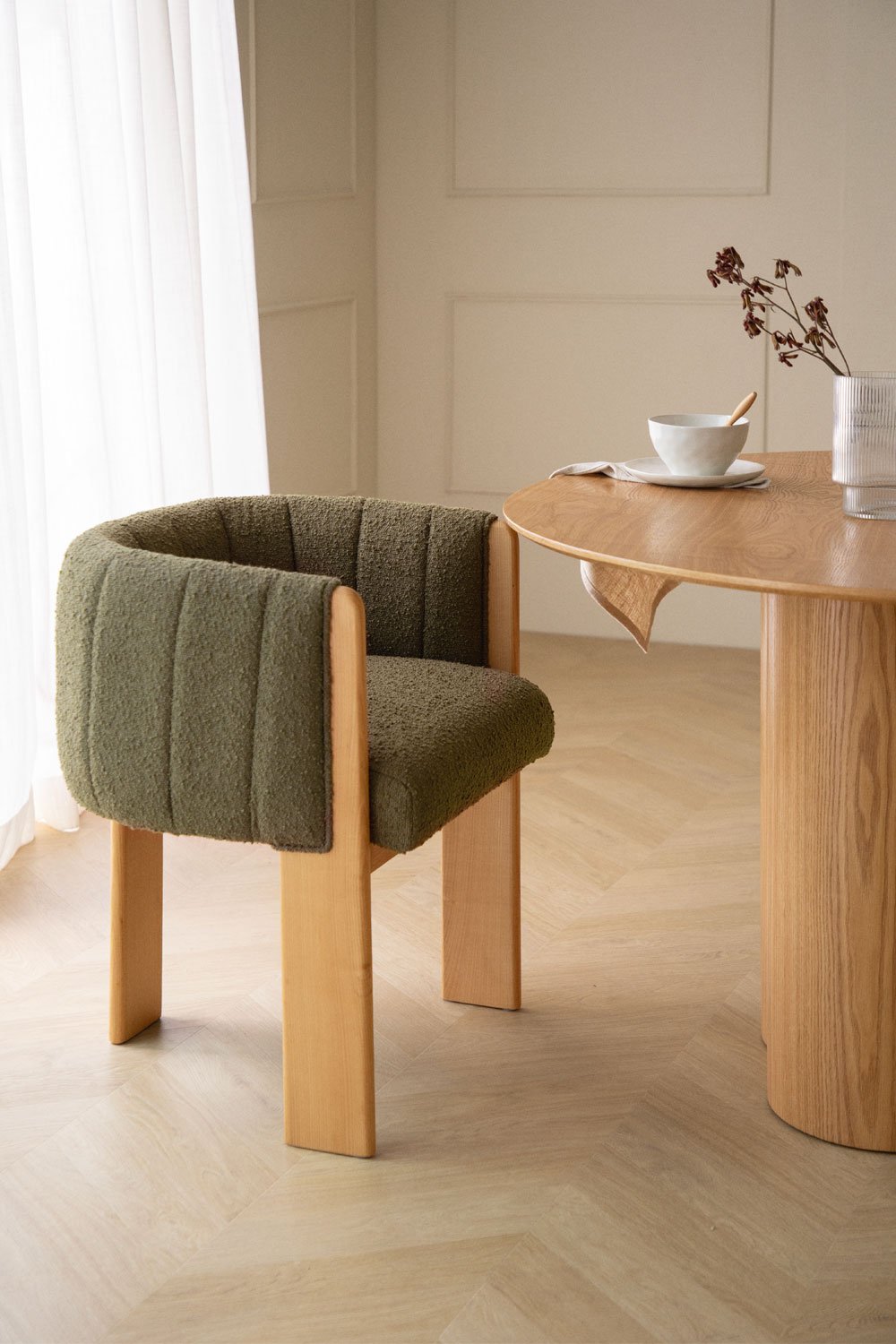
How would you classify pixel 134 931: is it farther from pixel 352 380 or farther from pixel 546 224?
pixel 546 224

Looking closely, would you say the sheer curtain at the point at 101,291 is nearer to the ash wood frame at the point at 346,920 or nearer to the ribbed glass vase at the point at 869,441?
the ash wood frame at the point at 346,920

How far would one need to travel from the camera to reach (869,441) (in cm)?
179

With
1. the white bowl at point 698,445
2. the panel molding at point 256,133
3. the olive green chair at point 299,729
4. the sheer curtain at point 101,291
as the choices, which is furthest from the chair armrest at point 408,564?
the panel molding at point 256,133

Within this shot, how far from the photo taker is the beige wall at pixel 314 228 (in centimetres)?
358

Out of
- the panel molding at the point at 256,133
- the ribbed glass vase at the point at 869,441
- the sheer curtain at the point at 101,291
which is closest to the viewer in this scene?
the ribbed glass vase at the point at 869,441

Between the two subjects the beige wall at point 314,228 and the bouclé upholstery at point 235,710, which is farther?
the beige wall at point 314,228

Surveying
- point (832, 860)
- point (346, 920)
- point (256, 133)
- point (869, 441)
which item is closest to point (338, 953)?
point (346, 920)

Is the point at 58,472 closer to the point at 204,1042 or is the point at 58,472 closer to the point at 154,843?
the point at 154,843

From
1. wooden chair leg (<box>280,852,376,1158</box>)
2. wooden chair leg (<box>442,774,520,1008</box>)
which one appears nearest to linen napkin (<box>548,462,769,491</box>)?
wooden chair leg (<box>442,774,520,1008</box>)

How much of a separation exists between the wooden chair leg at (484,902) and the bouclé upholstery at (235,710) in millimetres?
154

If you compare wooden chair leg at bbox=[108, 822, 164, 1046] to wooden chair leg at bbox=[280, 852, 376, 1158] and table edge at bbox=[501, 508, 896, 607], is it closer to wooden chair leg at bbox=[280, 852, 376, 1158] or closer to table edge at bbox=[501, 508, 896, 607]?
wooden chair leg at bbox=[280, 852, 376, 1158]

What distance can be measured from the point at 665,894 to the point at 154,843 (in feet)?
3.01

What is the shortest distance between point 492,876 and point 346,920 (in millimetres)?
417

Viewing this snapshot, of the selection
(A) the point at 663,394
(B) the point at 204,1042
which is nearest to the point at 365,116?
(A) the point at 663,394
